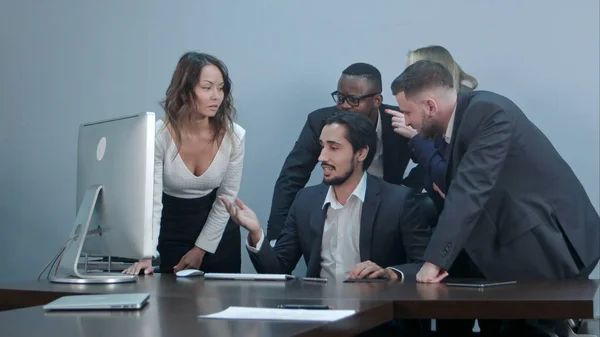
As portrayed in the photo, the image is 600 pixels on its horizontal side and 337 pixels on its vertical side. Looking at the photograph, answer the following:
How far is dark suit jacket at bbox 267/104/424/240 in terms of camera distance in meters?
3.84

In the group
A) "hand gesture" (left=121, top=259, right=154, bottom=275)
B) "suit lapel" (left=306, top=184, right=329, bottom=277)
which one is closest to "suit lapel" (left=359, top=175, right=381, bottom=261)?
"suit lapel" (left=306, top=184, right=329, bottom=277)

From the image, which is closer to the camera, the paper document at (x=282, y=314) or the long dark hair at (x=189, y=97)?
the paper document at (x=282, y=314)

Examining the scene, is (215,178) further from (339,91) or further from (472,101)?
(472,101)

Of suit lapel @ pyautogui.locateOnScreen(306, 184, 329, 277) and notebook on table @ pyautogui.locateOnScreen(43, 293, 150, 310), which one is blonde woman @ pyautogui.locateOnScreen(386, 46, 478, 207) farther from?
notebook on table @ pyautogui.locateOnScreen(43, 293, 150, 310)

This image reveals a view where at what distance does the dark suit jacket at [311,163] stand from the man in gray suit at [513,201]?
40.3 inches

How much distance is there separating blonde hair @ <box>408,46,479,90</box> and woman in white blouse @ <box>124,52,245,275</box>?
37.9 inches

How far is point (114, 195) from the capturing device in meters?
2.33

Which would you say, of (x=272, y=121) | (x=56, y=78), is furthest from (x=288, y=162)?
(x=56, y=78)

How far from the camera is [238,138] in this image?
11.2 ft

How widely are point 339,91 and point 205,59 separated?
709mm

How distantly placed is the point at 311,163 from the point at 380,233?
1.05 meters

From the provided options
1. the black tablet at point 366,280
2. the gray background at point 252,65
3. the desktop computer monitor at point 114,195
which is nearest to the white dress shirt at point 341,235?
the black tablet at point 366,280

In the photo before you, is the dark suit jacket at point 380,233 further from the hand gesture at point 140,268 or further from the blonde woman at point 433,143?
the hand gesture at point 140,268

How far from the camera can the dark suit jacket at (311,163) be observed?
384 centimetres
